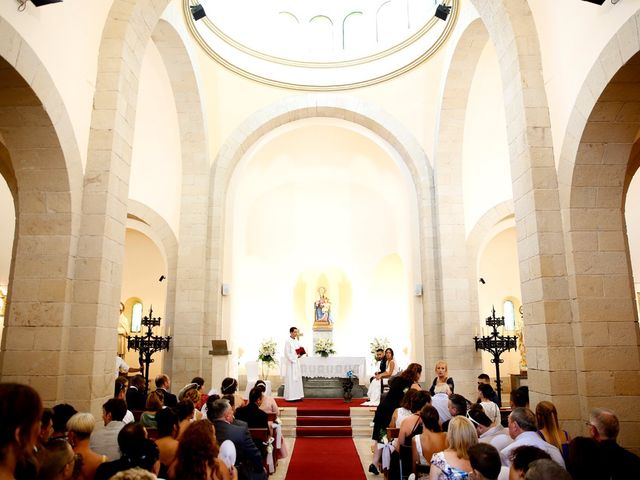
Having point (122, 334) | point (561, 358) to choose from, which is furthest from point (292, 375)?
point (561, 358)

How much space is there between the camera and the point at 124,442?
9.96 feet

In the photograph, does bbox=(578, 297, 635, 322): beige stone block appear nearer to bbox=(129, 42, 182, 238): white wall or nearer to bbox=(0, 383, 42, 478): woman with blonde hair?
bbox=(0, 383, 42, 478): woman with blonde hair

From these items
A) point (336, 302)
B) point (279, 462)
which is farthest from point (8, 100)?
point (336, 302)

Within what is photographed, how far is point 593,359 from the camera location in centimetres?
511

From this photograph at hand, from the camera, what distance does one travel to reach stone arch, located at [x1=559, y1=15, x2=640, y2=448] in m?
4.99

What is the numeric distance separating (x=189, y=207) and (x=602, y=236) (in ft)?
28.2

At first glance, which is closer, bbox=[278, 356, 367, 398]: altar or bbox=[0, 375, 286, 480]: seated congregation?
bbox=[0, 375, 286, 480]: seated congregation

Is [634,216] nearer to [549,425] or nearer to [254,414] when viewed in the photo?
[549,425]

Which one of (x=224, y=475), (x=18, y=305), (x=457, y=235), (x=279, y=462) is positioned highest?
(x=457, y=235)

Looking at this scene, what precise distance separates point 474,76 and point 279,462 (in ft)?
28.9

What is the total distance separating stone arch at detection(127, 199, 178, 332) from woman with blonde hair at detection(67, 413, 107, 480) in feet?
25.0

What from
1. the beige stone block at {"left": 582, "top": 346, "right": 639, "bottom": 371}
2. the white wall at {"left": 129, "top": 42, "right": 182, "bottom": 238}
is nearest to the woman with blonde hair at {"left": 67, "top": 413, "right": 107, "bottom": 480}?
the beige stone block at {"left": 582, "top": 346, "right": 639, "bottom": 371}

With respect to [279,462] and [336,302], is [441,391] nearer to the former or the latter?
[279,462]

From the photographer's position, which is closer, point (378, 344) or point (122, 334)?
point (122, 334)
